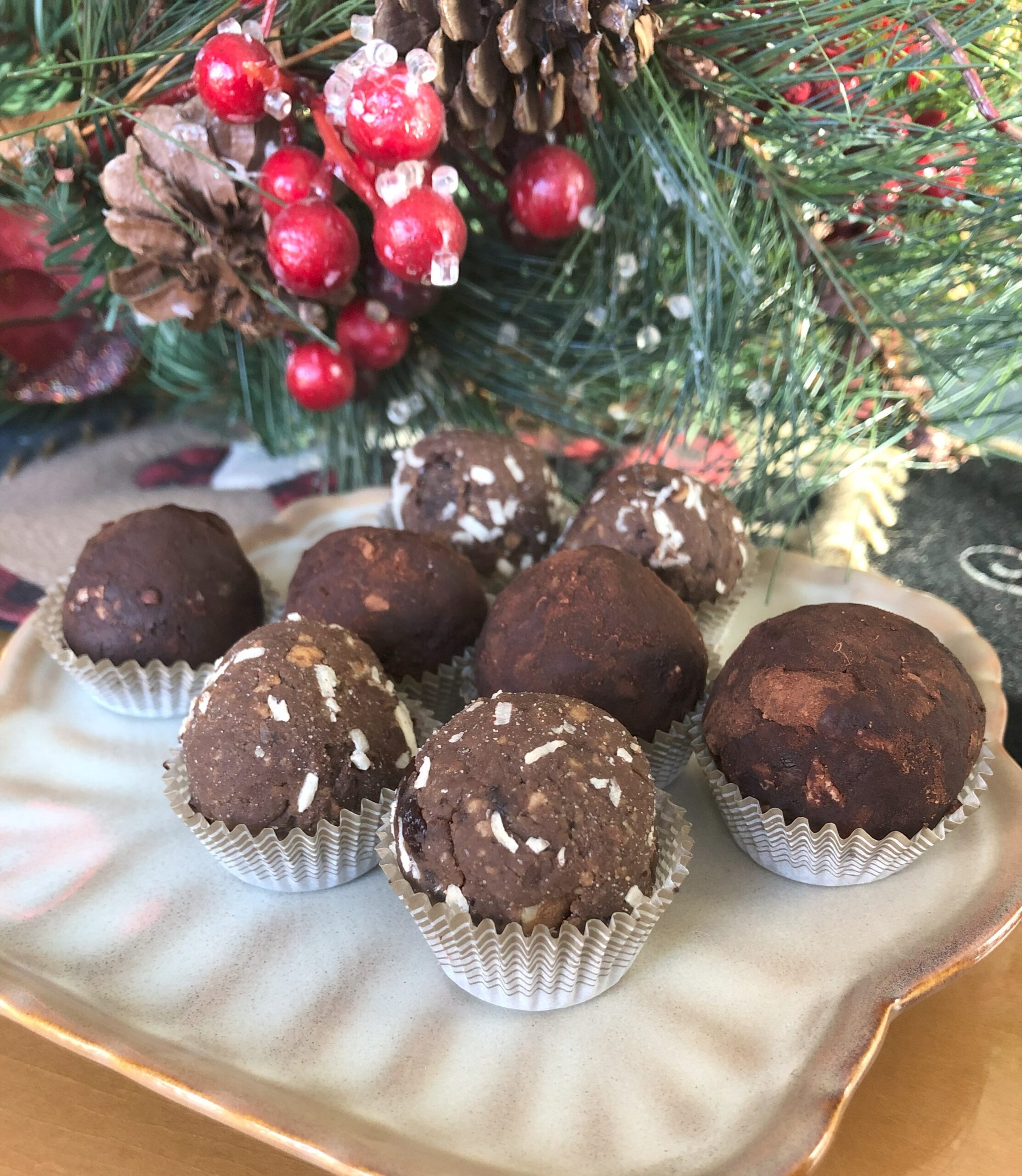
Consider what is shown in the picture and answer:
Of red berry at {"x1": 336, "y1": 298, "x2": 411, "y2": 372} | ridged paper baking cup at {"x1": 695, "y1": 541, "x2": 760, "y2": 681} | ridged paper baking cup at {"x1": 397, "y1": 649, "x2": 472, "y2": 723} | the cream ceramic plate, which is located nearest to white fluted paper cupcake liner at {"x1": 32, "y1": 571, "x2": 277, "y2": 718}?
the cream ceramic plate

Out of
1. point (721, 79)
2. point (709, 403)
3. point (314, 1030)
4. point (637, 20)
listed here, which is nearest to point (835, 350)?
point (709, 403)

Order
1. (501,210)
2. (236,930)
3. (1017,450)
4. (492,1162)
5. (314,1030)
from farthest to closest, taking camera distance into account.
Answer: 1. (1017,450)
2. (501,210)
3. (236,930)
4. (314,1030)
5. (492,1162)

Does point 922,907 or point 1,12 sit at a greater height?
point 1,12

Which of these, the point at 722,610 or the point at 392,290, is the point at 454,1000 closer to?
the point at 722,610

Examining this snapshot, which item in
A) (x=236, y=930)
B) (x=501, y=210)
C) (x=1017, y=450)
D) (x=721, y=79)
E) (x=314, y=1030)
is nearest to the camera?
(x=314, y=1030)

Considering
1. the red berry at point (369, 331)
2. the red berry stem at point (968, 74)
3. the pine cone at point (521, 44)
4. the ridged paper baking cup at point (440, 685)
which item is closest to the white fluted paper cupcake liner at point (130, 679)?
the ridged paper baking cup at point (440, 685)

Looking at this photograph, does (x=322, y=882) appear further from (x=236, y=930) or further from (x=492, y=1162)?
(x=492, y=1162)

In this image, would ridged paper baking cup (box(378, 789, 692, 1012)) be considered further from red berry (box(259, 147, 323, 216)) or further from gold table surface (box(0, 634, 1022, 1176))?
red berry (box(259, 147, 323, 216))
